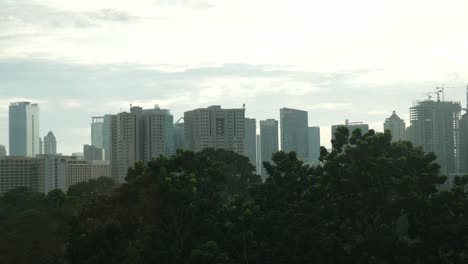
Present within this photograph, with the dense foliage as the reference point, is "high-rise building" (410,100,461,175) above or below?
above

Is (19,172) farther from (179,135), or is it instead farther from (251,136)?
(251,136)

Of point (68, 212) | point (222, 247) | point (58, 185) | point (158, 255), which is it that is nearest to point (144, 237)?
point (158, 255)

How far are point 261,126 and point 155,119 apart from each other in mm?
42899

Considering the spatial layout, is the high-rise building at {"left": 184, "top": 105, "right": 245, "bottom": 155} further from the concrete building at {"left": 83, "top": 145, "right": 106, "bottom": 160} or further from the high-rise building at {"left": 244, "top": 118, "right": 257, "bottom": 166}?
the concrete building at {"left": 83, "top": 145, "right": 106, "bottom": 160}

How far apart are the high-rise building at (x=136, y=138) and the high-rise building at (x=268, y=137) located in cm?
3589

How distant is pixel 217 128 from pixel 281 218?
2281 inches

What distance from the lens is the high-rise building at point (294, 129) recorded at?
420 feet

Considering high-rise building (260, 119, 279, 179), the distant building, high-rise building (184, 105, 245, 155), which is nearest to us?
high-rise building (184, 105, 245, 155)

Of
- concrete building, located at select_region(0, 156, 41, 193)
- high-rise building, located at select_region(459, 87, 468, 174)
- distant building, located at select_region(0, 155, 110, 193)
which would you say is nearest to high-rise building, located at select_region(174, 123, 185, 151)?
distant building, located at select_region(0, 155, 110, 193)

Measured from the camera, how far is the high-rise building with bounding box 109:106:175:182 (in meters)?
87.1

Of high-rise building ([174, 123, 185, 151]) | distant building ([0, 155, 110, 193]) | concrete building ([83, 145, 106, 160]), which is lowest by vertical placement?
distant building ([0, 155, 110, 193])

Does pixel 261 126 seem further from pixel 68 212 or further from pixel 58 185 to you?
pixel 68 212

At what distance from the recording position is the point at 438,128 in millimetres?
98688

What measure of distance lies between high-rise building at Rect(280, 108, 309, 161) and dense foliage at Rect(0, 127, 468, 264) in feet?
326
